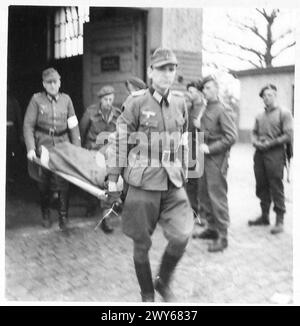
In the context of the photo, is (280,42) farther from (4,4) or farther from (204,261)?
(4,4)

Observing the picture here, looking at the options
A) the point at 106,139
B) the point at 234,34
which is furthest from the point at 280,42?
the point at 106,139

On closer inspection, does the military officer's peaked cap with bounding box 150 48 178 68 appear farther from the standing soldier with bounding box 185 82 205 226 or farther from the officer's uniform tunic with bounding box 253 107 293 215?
the officer's uniform tunic with bounding box 253 107 293 215

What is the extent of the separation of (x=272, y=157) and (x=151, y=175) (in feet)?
7.79

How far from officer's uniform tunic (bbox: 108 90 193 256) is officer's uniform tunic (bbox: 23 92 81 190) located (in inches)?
69.1

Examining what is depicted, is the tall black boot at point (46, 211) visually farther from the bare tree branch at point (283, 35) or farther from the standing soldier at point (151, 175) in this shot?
the bare tree branch at point (283, 35)

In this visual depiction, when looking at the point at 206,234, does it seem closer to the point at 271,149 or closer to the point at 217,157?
the point at 217,157

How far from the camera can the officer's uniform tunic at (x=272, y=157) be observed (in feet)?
17.9

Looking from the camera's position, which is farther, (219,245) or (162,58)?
(219,245)

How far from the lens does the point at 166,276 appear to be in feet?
12.7

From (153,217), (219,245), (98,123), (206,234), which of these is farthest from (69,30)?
(153,217)

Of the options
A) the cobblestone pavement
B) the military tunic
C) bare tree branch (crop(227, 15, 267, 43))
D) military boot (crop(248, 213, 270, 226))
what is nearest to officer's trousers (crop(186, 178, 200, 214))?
the cobblestone pavement

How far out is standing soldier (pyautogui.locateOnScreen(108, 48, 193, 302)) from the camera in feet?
12.0
